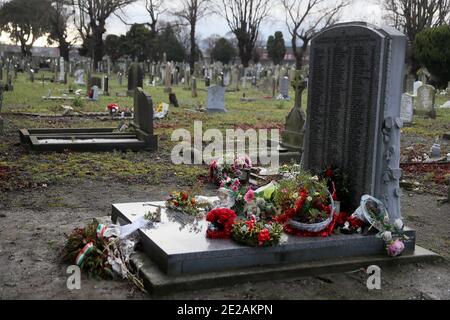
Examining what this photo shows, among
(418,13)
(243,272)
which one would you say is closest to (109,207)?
(243,272)

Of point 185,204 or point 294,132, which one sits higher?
point 294,132

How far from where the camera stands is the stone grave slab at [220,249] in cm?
487

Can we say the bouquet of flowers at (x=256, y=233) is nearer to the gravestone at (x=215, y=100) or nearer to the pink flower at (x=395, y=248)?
the pink flower at (x=395, y=248)

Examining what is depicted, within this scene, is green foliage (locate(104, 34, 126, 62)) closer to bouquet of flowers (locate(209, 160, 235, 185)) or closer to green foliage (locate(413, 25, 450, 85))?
green foliage (locate(413, 25, 450, 85))

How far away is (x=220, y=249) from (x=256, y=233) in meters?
0.37

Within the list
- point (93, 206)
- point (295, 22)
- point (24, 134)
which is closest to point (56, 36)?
point (295, 22)

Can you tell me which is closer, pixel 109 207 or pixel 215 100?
pixel 109 207

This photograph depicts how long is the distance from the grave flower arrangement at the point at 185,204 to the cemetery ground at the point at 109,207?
49.8 inches

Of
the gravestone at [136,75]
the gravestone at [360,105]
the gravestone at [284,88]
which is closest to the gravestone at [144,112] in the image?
the gravestone at [360,105]

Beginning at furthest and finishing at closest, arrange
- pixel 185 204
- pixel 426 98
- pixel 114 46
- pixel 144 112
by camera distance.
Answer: pixel 114 46, pixel 426 98, pixel 144 112, pixel 185 204

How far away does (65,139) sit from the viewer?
1230cm

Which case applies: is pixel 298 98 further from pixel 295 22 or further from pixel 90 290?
pixel 295 22

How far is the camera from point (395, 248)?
5.51 meters

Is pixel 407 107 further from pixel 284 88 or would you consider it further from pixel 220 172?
pixel 220 172
